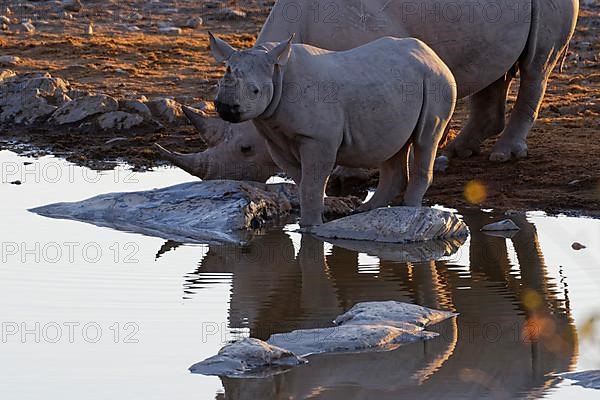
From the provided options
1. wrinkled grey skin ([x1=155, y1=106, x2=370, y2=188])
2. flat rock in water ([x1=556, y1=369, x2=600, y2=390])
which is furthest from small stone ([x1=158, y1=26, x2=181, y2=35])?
flat rock in water ([x1=556, y1=369, x2=600, y2=390])

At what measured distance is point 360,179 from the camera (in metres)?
12.1

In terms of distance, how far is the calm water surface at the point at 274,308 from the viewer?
659 cm

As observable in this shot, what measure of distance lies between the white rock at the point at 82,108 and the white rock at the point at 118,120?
14 centimetres

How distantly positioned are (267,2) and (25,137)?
31.8 feet

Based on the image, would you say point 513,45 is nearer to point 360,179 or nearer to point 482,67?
point 482,67

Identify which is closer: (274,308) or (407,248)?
(274,308)

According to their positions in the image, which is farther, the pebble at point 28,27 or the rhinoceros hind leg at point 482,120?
the pebble at point 28,27

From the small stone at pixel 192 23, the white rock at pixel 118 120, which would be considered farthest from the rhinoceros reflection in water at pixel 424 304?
the small stone at pixel 192 23

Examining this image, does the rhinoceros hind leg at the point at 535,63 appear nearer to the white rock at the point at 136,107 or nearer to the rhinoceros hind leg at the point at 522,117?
the rhinoceros hind leg at the point at 522,117

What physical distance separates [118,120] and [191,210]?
13.7 feet

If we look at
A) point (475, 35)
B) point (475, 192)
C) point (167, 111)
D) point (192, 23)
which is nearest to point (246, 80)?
point (475, 192)

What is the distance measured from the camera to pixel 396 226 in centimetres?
1002

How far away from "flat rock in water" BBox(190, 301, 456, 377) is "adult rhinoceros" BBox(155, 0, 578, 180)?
130 inches

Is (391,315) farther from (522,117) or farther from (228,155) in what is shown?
(522,117)
